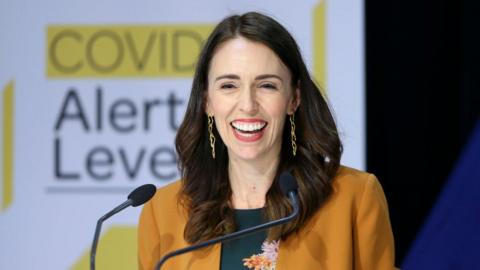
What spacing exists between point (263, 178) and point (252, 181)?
3 cm

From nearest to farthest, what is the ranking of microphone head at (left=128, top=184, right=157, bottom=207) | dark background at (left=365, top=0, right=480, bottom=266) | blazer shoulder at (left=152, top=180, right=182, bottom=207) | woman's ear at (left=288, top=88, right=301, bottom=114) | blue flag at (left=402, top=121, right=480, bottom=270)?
blue flag at (left=402, top=121, right=480, bottom=270) < microphone head at (left=128, top=184, right=157, bottom=207) < woman's ear at (left=288, top=88, right=301, bottom=114) < blazer shoulder at (left=152, top=180, right=182, bottom=207) < dark background at (left=365, top=0, right=480, bottom=266)

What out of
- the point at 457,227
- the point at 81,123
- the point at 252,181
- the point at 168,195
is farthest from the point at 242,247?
the point at 81,123

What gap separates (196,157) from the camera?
102 inches

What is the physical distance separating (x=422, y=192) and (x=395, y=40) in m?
0.67

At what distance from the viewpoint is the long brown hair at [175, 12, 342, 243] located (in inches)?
94.7

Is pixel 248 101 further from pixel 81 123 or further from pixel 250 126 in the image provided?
pixel 81 123

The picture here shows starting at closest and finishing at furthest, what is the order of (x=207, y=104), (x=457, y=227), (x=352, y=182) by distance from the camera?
(x=457, y=227) → (x=352, y=182) → (x=207, y=104)

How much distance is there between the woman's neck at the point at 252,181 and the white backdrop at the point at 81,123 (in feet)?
4.42

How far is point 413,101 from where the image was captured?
3898 millimetres

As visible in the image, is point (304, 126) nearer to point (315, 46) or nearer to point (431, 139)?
point (315, 46)

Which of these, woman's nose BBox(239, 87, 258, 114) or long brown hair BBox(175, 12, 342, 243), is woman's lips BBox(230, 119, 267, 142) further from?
long brown hair BBox(175, 12, 342, 243)

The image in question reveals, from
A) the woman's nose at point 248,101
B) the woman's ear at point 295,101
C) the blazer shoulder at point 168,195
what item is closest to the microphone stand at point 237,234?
the woman's nose at point 248,101

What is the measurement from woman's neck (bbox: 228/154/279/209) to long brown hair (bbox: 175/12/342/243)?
25 millimetres

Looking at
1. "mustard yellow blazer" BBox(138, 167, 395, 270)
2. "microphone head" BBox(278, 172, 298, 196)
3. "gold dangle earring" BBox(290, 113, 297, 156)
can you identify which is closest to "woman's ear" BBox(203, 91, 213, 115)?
"gold dangle earring" BBox(290, 113, 297, 156)
